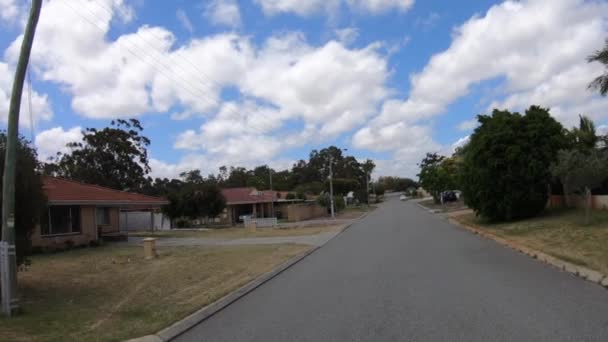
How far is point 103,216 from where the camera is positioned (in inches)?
1261

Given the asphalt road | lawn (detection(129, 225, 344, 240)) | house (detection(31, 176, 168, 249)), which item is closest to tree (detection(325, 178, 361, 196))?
lawn (detection(129, 225, 344, 240))

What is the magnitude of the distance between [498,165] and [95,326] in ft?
77.0

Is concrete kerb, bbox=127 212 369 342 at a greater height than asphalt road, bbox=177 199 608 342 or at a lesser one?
greater

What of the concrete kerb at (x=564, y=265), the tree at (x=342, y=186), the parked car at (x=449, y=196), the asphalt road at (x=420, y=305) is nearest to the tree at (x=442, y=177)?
the parked car at (x=449, y=196)

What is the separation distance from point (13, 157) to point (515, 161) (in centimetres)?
2380

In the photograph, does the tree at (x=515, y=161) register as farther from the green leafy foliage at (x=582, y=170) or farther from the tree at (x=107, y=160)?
the tree at (x=107, y=160)

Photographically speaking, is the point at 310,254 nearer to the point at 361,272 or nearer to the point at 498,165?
the point at 361,272

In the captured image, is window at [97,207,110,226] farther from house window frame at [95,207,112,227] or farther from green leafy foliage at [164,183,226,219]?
green leafy foliage at [164,183,226,219]

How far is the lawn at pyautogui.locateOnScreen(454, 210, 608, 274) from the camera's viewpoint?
13.8 meters

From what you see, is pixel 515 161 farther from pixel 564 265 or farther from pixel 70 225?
pixel 70 225

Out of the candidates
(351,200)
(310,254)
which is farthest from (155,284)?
(351,200)

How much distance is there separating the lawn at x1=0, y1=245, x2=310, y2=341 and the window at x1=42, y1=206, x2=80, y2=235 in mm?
3132

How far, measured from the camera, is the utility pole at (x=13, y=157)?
9500 mm

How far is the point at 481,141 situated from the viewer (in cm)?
2889
